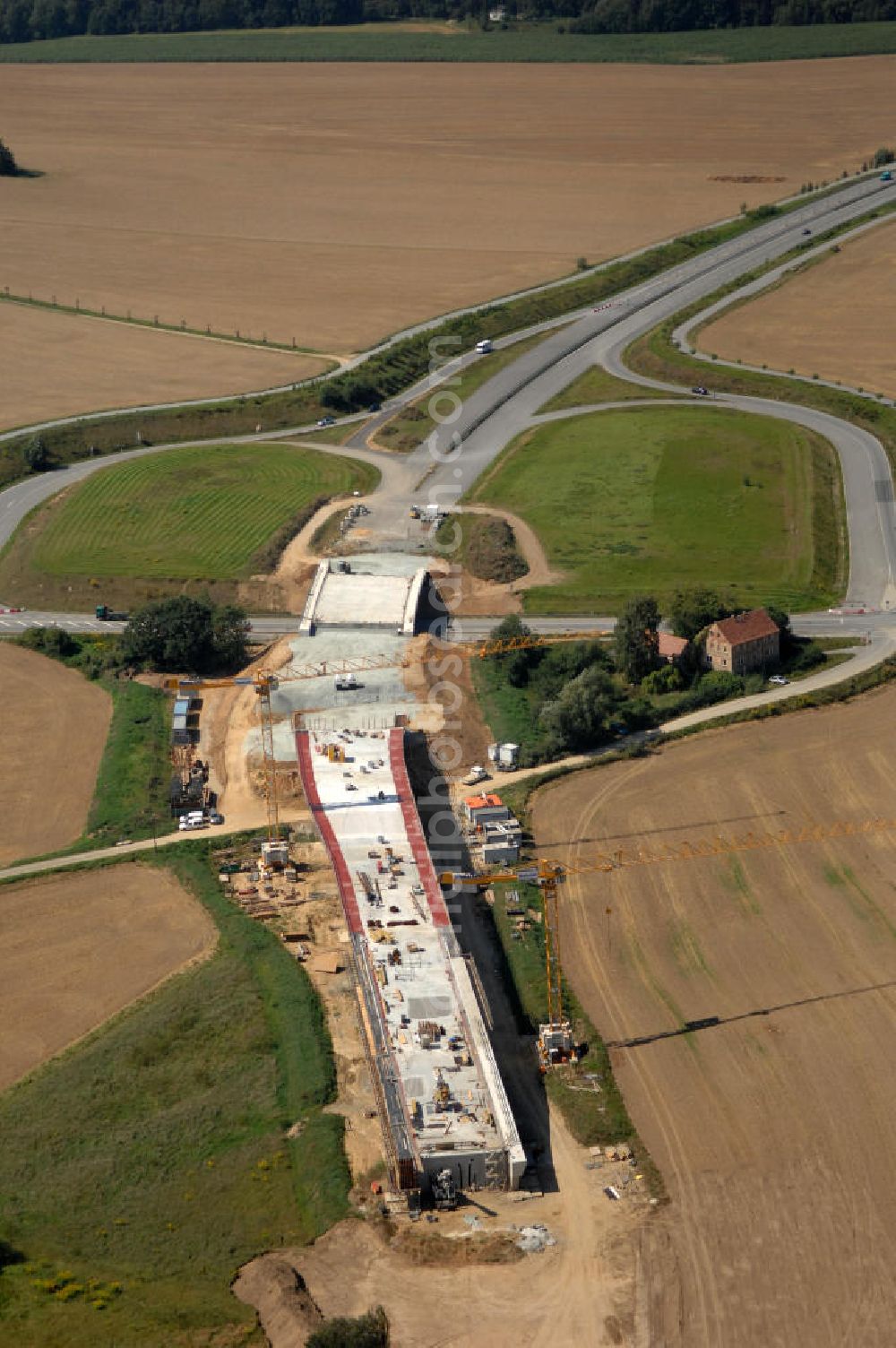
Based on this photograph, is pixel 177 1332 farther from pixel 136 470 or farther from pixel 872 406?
pixel 872 406

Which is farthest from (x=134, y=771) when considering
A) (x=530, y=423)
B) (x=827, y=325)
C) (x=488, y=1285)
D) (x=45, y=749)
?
(x=827, y=325)

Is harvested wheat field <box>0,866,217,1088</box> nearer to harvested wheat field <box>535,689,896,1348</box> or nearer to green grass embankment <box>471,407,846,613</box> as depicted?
harvested wheat field <box>535,689,896,1348</box>

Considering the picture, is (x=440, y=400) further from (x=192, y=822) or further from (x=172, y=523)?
(x=192, y=822)

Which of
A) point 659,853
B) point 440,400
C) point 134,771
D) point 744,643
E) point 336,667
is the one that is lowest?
point 134,771

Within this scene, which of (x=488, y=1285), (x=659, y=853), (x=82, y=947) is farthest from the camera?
(x=659, y=853)

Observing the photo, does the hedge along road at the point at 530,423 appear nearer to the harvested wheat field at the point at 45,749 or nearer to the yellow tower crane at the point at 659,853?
the harvested wheat field at the point at 45,749
